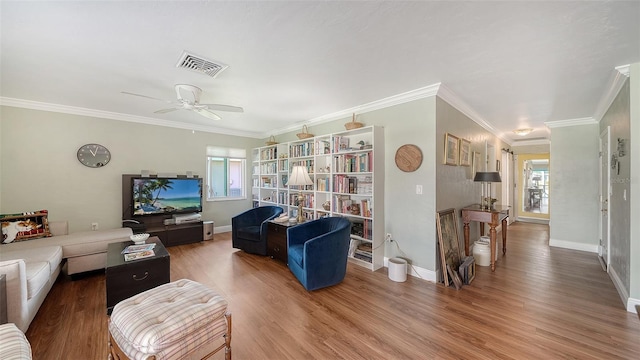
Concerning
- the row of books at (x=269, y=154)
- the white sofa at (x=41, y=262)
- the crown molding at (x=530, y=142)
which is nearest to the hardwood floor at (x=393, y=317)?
the white sofa at (x=41, y=262)

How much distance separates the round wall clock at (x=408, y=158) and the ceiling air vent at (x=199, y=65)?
7.90ft

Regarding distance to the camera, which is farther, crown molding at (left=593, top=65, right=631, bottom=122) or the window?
the window

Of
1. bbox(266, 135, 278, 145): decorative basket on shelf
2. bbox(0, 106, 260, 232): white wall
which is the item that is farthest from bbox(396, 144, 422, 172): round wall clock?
bbox(0, 106, 260, 232): white wall

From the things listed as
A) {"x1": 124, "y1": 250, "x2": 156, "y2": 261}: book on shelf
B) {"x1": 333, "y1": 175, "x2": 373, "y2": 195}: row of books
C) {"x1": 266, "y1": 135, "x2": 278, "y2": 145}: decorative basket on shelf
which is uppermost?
{"x1": 266, "y1": 135, "x2": 278, "y2": 145}: decorative basket on shelf

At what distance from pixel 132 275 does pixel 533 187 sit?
31.1ft

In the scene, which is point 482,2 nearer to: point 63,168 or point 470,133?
point 470,133

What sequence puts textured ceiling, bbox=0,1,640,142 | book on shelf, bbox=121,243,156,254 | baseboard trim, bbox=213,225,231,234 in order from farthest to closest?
baseboard trim, bbox=213,225,231,234
book on shelf, bbox=121,243,156,254
textured ceiling, bbox=0,1,640,142

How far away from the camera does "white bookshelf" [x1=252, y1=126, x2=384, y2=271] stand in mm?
3357

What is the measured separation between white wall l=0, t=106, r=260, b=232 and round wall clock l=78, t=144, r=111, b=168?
0.07m

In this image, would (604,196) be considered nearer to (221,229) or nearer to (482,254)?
(482,254)

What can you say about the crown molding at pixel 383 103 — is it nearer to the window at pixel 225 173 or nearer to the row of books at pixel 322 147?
the row of books at pixel 322 147

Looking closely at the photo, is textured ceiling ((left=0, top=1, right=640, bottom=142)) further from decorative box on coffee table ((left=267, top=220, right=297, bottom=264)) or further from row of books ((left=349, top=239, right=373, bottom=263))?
row of books ((left=349, top=239, right=373, bottom=263))

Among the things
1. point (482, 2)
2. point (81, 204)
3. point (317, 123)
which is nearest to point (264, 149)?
point (317, 123)

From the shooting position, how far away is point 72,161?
12.7ft
